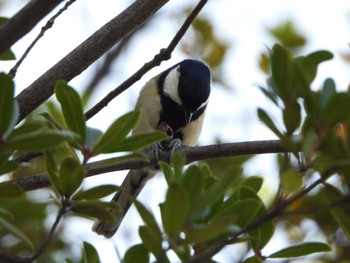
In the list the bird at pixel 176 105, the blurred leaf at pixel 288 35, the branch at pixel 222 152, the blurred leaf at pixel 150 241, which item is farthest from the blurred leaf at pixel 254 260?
the blurred leaf at pixel 288 35

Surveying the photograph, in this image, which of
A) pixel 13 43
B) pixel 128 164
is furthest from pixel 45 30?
pixel 13 43

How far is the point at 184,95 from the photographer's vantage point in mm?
3678

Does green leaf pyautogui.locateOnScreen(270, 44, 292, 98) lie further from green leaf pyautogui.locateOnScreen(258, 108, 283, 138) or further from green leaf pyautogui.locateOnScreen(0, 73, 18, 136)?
green leaf pyautogui.locateOnScreen(0, 73, 18, 136)

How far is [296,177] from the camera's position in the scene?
1.52m

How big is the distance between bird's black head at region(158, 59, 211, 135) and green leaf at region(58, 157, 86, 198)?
76.3 inches

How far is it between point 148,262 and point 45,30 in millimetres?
937

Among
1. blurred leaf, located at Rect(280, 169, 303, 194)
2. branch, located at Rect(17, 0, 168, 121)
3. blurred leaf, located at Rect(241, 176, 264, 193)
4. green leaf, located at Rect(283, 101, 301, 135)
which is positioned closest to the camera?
blurred leaf, located at Rect(280, 169, 303, 194)

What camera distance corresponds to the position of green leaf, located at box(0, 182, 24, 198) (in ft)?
5.71

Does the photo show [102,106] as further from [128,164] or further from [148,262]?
[148,262]

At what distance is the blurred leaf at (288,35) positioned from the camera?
14.8 ft

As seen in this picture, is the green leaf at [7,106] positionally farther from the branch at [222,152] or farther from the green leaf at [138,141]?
the branch at [222,152]

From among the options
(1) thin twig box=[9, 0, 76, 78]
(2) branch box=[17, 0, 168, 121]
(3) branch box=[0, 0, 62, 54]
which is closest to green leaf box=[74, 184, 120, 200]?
(3) branch box=[0, 0, 62, 54]

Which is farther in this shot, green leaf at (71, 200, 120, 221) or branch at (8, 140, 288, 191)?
branch at (8, 140, 288, 191)

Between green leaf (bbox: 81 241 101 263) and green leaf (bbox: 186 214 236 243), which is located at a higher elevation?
green leaf (bbox: 186 214 236 243)
